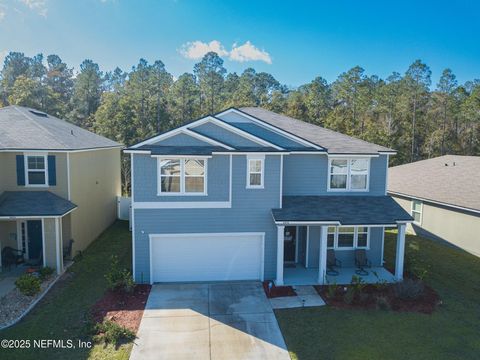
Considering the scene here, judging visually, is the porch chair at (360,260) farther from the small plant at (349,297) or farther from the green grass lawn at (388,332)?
the small plant at (349,297)

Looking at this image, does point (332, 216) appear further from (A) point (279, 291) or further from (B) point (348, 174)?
(A) point (279, 291)

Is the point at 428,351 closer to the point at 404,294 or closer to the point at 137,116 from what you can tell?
the point at 404,294

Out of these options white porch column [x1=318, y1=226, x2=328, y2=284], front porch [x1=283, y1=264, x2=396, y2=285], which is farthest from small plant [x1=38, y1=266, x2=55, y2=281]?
white porch column [x1=318, y1=226, x2=328, y2=284]

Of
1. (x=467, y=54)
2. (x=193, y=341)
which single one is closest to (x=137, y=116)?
(x=193, y=341)

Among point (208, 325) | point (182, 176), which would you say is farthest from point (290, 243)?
point (208, 325)

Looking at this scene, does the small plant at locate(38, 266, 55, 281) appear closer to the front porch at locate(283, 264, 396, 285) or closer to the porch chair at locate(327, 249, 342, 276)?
the front porch at locate(283, 264, 396, 285)

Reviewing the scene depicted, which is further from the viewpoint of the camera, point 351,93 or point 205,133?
point 351,93
